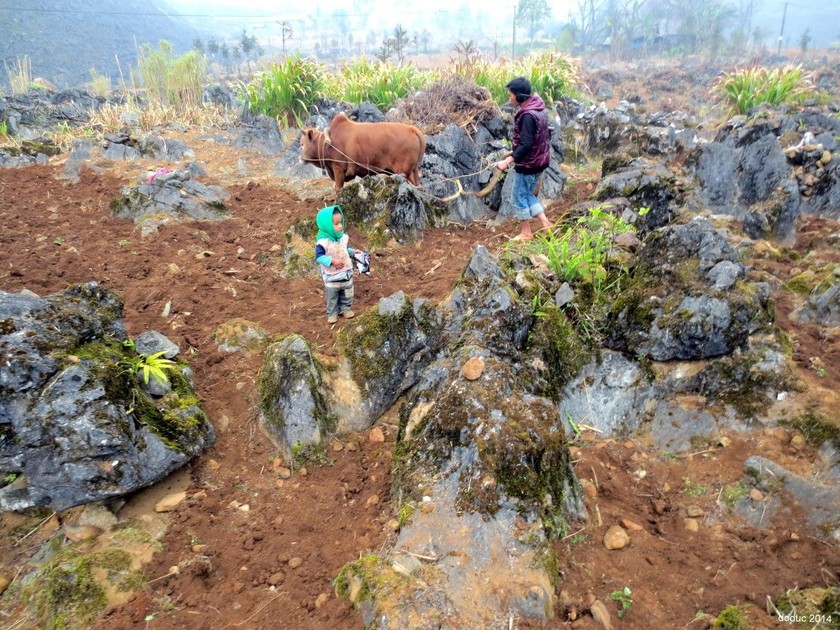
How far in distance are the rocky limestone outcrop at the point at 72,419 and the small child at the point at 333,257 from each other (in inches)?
64.9

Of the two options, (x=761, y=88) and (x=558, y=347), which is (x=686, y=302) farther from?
(x=761, y=88)

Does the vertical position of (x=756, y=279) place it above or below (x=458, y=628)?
above

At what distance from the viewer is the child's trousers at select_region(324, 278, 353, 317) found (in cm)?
444

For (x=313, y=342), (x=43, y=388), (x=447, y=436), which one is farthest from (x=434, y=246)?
(x=43, y=388)

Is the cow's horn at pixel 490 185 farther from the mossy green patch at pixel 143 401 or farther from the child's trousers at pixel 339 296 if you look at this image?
the mossy green patch at pixel 143 401

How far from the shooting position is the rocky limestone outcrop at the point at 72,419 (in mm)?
2641

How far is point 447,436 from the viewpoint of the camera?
8.93 feet

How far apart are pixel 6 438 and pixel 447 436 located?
2.36 meters

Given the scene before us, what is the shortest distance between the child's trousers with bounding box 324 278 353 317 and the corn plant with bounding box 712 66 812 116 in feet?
33.5

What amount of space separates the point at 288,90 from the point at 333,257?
7991mm

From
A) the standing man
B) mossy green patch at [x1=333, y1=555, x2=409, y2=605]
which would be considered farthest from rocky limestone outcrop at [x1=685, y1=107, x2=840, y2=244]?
mossy green patch at [x1=333, y1=555, x2=409, y2=605]

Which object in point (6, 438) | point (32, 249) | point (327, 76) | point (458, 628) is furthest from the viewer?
point (327, 76)

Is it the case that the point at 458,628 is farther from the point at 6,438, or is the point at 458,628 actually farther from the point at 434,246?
the point at 434,246

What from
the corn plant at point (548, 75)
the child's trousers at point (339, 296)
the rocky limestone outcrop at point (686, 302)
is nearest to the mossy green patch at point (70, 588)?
the child's trousers at point (339, 296)
